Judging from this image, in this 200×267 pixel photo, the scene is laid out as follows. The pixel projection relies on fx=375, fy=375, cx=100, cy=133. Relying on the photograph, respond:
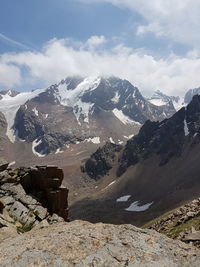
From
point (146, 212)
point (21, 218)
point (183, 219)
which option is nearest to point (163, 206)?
point (146, 212)

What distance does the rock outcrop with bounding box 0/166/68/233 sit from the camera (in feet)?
102

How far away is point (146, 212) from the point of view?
172 metres

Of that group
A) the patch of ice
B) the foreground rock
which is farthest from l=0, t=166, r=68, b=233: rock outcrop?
the patch of ice

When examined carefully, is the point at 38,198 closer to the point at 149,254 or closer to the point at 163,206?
the point at 149,254

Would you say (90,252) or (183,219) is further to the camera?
(183,219)

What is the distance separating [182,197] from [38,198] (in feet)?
475

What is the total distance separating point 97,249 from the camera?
36.1ft

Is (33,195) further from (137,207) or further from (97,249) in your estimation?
(137,207)

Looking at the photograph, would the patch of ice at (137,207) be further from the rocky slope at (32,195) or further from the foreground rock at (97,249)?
the foreground rock at (97,249)

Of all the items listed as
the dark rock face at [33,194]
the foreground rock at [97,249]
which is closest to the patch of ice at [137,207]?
the dark rock face at [33,194]

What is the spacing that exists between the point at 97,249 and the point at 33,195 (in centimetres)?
2717

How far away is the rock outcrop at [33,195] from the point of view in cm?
3120

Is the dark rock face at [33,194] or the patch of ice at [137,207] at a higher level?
the dark rock face at [33,194]

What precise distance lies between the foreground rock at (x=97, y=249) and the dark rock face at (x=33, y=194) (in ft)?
61.3
